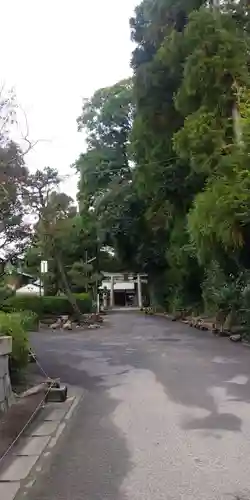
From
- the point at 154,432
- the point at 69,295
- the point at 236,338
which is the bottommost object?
the point at 154,432

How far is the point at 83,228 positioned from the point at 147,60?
22219 mm

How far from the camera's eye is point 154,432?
6438 mm

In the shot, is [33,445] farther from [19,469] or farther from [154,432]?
[154,432]

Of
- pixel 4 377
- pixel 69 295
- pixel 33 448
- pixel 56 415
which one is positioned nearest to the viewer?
pixel 33 448

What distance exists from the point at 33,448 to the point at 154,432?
1.41 m

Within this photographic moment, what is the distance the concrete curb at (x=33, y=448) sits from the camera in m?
4.64

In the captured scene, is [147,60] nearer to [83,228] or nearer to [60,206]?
[60,206]

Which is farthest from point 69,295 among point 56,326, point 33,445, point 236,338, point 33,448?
point 33,448

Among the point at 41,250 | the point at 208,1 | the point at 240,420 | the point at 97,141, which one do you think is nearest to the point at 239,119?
the point at 208,1

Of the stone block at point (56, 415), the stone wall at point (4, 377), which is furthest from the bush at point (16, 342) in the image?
the stone block at point (56, 415)

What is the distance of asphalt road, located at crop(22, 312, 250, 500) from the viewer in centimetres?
454

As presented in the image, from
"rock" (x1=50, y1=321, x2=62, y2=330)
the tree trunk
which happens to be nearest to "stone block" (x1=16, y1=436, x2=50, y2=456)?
"rock" (x1=50, y1=321, x2=62, y2=330)

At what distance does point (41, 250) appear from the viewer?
29.1m

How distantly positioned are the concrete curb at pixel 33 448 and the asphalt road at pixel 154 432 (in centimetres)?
11
